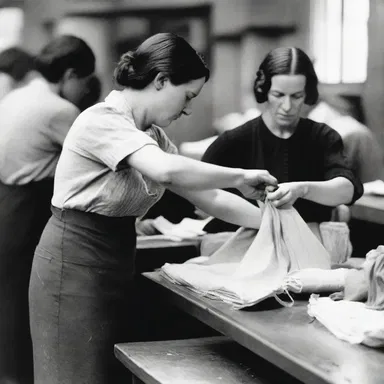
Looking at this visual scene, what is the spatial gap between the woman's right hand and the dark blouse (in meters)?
0.55

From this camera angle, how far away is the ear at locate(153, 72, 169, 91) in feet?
9.28

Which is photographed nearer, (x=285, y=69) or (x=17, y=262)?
(x=285, y=69)

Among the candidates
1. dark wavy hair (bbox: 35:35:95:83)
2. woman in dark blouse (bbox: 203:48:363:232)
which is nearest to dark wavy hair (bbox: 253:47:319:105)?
woman in dark blouse (bbox: 203:48:363:232)

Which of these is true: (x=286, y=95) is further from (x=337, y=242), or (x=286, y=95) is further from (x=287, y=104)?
(x=337, y=242)

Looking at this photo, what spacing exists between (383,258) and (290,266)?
498mm

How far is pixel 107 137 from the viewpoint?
276 centimetres

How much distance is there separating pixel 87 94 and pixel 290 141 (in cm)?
166

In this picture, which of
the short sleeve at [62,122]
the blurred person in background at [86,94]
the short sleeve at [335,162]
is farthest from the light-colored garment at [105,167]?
the blurred person in background at [86,94]

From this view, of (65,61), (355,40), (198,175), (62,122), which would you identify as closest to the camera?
(198,175)

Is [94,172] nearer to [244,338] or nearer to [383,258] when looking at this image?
[244,338]

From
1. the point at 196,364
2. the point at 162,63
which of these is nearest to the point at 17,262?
the point at 196,364

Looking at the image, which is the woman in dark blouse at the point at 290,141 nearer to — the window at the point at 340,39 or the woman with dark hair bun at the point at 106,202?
the woman with dark hair bun at the point at 106,202

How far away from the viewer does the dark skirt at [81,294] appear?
2947mm

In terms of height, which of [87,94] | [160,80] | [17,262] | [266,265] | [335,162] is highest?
[160,80]
